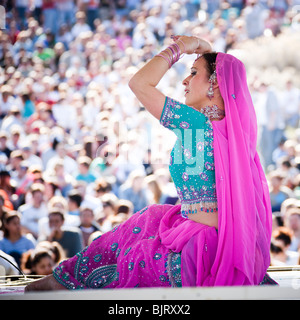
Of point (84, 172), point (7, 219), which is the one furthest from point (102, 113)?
point (7, 219)

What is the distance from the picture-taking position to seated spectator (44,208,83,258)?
16.3 ft

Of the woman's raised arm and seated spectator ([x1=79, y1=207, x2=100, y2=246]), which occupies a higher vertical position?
the woman's raised arm

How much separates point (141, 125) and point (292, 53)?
480 centimetres

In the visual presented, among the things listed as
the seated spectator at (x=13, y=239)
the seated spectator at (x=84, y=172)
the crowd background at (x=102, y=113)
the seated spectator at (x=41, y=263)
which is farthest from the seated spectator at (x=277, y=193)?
the seated spectator at (x=41, y=263)

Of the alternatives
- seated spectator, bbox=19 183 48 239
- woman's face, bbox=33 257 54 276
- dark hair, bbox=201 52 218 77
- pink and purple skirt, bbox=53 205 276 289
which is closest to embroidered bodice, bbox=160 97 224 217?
pink and purple skirt, bbox=53 205 276 289

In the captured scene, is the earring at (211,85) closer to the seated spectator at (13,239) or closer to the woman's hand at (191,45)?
the woman's hand at (191,45)

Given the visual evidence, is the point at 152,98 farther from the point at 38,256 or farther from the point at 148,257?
the point at 38,256

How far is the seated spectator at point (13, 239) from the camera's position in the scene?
4.89 meters

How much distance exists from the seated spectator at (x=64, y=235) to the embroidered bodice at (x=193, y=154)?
9.22 feet

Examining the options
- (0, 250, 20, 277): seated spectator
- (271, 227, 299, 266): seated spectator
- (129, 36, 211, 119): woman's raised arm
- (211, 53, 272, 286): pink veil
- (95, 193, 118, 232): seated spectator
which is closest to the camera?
(211, 53, 272, 286): pink veil

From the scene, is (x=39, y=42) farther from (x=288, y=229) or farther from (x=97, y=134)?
(x=288, y=229)

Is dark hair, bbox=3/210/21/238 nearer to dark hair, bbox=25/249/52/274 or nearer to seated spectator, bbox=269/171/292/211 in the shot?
dark hair, bbox=25/249/52/274

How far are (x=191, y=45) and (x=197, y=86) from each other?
176 mm

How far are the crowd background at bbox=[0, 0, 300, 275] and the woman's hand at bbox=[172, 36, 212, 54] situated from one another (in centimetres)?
132
